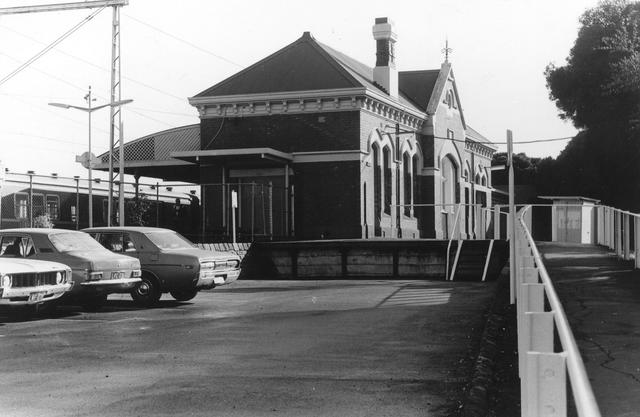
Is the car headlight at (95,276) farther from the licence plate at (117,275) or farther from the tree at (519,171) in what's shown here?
the tree at (519,171)

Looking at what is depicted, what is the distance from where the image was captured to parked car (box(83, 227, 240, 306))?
15680 mm

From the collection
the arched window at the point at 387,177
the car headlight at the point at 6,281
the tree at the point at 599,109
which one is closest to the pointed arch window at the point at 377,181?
the arched window at the point at 387,177

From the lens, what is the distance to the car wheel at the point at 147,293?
15777 millimetres

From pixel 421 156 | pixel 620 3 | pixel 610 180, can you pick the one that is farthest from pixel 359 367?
pixel 610 180

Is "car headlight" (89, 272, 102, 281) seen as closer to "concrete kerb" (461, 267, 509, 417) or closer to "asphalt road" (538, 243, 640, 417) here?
"concrete kerb" (461, 267, 509, 417)

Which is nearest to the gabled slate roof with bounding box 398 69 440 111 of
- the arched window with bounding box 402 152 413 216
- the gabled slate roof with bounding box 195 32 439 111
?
the gabled slate roof with bounding box 195 32 439 111

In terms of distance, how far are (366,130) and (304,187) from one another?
338 cm

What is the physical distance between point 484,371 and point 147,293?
945 centimetres

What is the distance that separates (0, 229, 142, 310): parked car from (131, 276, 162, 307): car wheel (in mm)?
510

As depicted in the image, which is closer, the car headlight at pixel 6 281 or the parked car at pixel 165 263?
the car headlight at pixel 6 281

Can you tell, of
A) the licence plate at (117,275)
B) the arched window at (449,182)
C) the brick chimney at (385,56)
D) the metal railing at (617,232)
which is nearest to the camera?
the licence plate at (117,275)

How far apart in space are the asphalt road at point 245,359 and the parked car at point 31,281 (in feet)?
1.38

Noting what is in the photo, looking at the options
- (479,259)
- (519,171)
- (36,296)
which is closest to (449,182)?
(479,259)

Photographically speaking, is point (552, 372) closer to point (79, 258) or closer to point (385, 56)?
point (79, 258)
